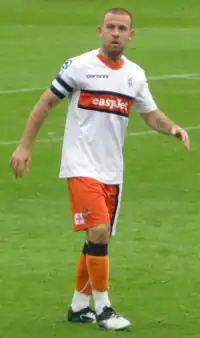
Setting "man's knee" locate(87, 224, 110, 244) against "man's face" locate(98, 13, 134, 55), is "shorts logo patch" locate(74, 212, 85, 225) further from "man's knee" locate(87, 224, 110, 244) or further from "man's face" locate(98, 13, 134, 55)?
"man's face" locate(98, 13, 134, 55)

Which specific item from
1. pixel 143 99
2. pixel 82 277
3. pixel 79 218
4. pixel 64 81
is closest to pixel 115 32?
pixel 64 81

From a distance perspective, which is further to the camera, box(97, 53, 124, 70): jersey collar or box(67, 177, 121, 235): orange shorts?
box(97, 53, 124, 70): jersey collar

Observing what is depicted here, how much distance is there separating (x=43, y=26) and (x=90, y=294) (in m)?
22.5

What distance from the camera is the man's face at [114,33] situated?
812 centimetres

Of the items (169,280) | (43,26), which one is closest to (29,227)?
(169,280)

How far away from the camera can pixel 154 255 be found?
34.4 ft

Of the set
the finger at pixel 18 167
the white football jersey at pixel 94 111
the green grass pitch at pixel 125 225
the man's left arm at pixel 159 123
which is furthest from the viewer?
the green grass pitch at pixel 125 225

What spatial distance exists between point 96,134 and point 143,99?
0.51 m

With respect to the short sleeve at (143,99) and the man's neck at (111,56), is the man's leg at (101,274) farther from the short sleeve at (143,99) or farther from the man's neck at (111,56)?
the man's neck at (111,56)

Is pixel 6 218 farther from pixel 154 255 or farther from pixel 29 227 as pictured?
pixel 154 255

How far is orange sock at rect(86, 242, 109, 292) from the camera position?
8109 mm

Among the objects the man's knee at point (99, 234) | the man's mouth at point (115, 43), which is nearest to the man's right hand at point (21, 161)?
the man's knee at point (99, 234)

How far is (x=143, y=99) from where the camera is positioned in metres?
8.51


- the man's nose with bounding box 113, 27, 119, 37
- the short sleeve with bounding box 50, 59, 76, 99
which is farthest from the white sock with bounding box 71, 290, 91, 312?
the man's nose with bounding box 113, 27, 119, 37
